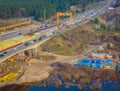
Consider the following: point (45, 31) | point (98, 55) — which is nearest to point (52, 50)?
point (45, 31)

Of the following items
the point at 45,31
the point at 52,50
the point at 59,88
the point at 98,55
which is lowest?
the point at 59,88

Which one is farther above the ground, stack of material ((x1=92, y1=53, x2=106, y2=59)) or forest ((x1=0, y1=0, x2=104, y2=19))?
forest ((x1=0, y1=0, x2=104, y2=19))

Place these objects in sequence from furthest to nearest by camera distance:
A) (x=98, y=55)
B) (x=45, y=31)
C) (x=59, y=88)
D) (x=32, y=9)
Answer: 1. (x=32, y=9)
2. (x=45, y=31)
3. (x=98, y=55)
4. (x=59, y=88)

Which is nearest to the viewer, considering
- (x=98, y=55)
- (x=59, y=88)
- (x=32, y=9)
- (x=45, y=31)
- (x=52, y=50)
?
(x=59, y=88)

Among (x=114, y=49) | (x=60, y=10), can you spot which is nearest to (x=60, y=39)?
(x=114, y=49)

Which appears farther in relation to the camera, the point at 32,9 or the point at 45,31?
the point at 32,9

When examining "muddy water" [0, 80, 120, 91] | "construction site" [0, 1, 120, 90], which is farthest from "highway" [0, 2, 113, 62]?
"muddy water" [0, 80, 120, 91]

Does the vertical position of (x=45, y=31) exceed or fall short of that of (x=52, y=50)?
it exceeds it

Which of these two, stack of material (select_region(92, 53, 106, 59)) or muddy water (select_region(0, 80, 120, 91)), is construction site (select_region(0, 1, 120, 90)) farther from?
muddy water (select_region(0, 80, 120, 91))

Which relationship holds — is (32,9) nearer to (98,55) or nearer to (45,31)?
(45,31)

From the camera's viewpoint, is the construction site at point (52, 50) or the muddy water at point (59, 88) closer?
the muddy water at point (59, 88)

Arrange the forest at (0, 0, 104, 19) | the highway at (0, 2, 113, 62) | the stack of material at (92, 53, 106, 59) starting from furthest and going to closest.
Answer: the forest at (0, 0, 104, 19)
the stack of material at (92, 53, 106, 59)
the highway at (0, 2, 113, 62)

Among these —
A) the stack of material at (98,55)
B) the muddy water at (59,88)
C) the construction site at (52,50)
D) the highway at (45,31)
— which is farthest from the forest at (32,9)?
the muddy water at (59,88)

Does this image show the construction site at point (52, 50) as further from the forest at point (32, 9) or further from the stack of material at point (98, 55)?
the forest at point (32, 9)
